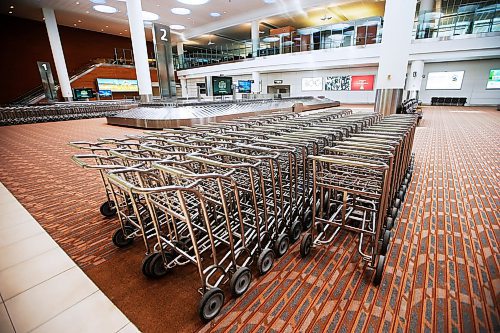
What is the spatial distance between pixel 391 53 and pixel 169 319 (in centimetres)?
954

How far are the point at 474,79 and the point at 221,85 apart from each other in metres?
18.6

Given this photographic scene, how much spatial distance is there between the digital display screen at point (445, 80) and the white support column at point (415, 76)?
3863 mm

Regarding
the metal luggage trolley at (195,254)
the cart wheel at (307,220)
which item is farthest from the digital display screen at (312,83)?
the metal luggage trolley at (195,254)

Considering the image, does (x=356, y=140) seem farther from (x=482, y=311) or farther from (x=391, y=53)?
(x=391, y=53)

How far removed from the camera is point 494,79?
17172 millimetres

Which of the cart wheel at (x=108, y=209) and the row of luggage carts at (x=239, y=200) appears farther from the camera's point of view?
the cart wheel at (x=108, y=209)

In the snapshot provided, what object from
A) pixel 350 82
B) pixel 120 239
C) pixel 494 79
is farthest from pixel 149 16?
Answer: pixel 494 79

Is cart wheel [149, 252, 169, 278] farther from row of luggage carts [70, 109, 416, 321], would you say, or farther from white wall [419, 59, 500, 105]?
white wall [419, 59, 500, 105]

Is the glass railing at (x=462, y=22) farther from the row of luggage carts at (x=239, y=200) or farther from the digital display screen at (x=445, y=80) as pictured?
the row of luggage carts at (x=239, y=200)

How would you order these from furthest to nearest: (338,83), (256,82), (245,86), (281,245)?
(256,82), (245,86), (338,83), (281,245)

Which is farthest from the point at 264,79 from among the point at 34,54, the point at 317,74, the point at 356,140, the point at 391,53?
the point at 356,140

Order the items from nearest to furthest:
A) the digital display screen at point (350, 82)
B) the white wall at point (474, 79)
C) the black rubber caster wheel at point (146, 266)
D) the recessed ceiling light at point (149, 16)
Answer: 1. the black rubber caster wheel at point (146, 266)
2. the white wall at point (474, 79)
3. the digital display screen at point (350, 82)
4. the recessed ceiling light at point (149, 16)

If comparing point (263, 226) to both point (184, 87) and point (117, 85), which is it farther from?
point (184, 87)

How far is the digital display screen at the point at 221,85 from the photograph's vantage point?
1175 cm
